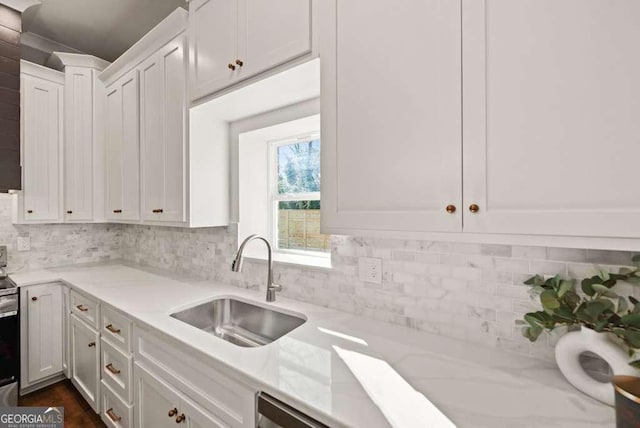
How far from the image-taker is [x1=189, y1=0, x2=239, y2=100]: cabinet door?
1.47 metres

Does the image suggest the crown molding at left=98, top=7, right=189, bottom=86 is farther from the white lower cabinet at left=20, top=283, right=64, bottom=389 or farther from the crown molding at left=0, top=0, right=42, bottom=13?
the white lower cabinet at left=20, top=283, right=64, bottom=389

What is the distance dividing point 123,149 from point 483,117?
257 centimetres

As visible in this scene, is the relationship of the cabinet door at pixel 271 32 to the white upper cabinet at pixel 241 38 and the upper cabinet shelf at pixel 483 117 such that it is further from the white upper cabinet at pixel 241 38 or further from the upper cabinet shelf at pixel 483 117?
the upper cabinet shelf at pixel 483 117

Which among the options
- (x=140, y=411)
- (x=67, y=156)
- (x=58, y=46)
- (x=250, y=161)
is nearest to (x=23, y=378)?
(x=140, y=411)

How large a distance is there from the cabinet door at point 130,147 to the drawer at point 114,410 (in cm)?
115

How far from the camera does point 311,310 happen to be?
153 cm

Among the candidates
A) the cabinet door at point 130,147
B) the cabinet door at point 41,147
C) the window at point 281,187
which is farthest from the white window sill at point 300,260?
the cabinet door at point 41,147

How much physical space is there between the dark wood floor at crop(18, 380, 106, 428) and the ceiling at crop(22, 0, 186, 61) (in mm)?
2877

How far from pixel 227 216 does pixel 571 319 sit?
1820mm

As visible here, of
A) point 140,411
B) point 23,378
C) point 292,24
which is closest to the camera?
point 292,24

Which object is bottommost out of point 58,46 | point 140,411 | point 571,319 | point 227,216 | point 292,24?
point 140,411

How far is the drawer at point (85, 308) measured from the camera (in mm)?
1893

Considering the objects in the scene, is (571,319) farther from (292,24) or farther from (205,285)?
(205,285)

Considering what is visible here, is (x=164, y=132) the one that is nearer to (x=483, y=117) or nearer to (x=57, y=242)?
(x=57, y=242)
